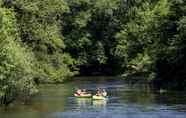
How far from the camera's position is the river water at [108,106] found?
5403 cm

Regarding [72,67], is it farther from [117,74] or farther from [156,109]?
[156,109]

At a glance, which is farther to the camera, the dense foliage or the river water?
the dense foliage

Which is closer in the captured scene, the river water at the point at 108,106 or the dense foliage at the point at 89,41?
the river water at the point at 108,106

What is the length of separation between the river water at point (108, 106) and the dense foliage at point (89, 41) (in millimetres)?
2367

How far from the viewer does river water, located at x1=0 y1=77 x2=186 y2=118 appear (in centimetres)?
5403

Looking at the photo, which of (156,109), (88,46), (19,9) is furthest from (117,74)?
(156,109)

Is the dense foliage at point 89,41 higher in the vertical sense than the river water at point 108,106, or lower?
higher

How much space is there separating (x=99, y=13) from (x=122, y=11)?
492 cm

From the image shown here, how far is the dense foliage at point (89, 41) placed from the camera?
196ft

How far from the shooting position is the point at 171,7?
82.0 metres

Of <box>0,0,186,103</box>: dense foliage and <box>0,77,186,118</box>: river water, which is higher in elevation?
<box>0,0,186,103</box>: dense foliage

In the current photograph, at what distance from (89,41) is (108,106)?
64.5 metres

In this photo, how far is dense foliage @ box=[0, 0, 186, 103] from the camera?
196 ft

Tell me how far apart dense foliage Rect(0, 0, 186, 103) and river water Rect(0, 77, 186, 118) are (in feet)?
7.77
